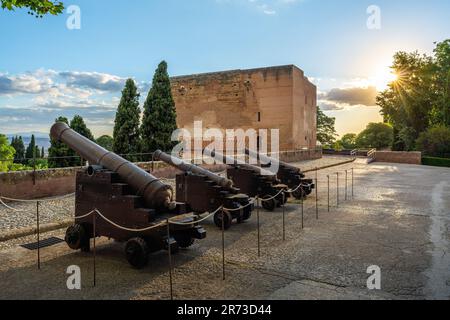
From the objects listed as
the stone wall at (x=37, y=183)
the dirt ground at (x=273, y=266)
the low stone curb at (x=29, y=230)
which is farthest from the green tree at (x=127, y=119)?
the dirt ground at (x=273, y=266)

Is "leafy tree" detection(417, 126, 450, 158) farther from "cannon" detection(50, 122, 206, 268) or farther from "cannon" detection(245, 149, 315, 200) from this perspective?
"cannon" detection(50, 122, 206, 268)

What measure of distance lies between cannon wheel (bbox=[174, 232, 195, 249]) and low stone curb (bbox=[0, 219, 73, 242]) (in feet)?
9.08

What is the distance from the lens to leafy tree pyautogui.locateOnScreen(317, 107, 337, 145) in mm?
53688

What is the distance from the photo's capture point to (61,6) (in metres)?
7.57

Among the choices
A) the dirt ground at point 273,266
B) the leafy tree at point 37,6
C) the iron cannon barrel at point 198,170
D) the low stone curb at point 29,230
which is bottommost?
the dirt ground at point 273,266

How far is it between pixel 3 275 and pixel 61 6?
586 centimetres

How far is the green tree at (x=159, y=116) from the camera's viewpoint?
18.0 m

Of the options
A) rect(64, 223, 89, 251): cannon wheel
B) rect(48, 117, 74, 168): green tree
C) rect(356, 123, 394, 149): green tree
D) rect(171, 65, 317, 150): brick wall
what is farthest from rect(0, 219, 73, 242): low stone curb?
rect(356, 123, 394, 149): green tree

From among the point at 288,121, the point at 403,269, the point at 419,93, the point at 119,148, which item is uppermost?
the point at 419,93

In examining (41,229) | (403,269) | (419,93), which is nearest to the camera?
(403,269)

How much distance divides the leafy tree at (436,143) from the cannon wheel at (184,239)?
30789 millimetres

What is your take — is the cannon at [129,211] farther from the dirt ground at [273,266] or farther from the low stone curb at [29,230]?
the low stone curb at [29,230]
